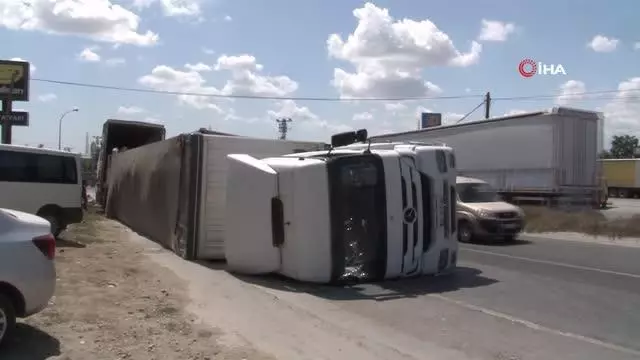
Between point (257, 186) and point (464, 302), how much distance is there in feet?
12.6

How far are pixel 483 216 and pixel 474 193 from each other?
1374mm

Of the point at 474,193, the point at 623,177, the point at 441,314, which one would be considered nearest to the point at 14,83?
the point at 474,193

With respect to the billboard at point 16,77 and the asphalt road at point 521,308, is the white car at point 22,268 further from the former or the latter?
the billboard at point 16,77

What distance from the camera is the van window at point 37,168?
47.7 ft

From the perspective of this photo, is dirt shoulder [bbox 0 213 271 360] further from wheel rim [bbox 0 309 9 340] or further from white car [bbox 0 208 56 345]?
white car [bbox 0 208 56 345]

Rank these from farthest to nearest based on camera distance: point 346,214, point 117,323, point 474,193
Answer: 1. point 474,193
2. point 346,214
3. point 117,323

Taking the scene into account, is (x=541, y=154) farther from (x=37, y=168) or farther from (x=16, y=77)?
(x=16, y=77)

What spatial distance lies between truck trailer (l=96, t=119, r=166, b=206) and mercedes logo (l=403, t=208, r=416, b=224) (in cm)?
1846

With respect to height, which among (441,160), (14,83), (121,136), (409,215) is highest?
(14,83)

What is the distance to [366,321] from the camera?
25.7 ft

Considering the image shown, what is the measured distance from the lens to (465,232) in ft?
58.6

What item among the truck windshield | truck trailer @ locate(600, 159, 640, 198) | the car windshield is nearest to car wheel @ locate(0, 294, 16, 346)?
the truck windshield

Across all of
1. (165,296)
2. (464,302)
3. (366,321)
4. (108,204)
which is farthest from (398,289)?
(108,204)

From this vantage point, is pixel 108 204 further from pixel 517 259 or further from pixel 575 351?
pixel 575 351
